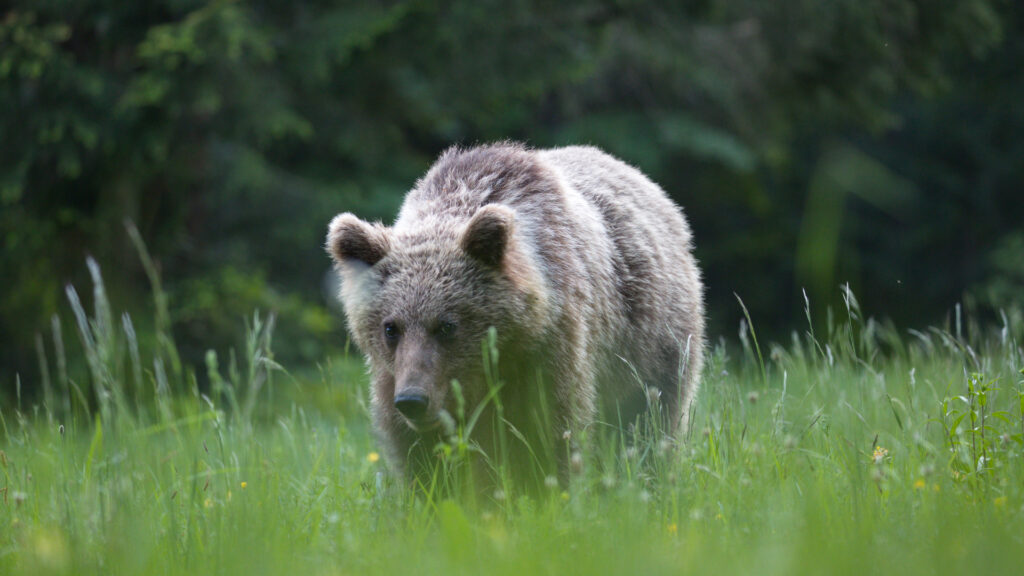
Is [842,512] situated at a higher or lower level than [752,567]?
lower

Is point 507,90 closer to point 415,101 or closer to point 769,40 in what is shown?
point 415,101

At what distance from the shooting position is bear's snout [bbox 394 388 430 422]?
386 cm

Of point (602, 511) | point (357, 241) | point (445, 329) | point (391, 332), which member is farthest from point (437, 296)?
point (602, 511)

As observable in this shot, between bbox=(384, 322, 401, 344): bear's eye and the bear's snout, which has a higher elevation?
bbox=(384, 322, 401, 344): bear's eye

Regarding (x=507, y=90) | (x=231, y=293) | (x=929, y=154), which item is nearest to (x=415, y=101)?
(x=507, y=90)

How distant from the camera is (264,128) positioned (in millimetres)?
8727

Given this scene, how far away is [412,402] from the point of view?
3859 mm

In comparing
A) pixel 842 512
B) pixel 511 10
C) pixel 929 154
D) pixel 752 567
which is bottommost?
pixel 929 154

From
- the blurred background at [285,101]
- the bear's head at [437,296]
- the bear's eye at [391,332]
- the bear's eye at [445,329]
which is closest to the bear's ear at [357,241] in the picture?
the bear's head at [437,296]

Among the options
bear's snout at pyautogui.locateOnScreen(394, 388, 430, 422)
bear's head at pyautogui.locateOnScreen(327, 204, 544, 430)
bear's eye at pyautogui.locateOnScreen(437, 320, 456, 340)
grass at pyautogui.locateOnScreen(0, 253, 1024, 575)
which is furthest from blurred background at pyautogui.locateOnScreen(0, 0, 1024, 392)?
bear's snout at pyautogui.locateOnScreen(394, 388, 430, 422)

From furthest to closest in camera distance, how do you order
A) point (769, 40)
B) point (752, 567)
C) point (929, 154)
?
point (929, 154), point (769, 40), point (752, 567)

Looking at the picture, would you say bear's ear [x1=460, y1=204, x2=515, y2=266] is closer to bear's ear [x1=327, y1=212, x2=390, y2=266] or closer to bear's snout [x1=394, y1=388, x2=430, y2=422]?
bear's ear [x1=327, y1=212, x2=390, y2=266]

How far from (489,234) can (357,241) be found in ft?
2.06

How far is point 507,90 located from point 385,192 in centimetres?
313
